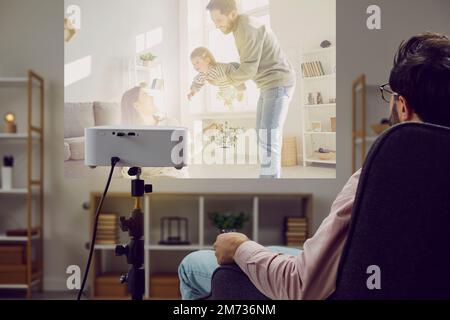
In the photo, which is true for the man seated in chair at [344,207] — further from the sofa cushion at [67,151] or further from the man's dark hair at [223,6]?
the sofa cushion at [67,151]

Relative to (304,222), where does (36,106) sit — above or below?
above

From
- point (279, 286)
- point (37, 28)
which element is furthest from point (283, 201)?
point (279, 286)

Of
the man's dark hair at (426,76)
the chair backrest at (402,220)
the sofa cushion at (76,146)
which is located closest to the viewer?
the chair backrest at (402,220)

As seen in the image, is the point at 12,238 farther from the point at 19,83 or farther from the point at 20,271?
the point at 19,83

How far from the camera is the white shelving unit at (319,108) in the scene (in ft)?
7.77

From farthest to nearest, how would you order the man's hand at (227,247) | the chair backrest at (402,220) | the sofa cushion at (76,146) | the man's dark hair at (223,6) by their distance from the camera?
1. the sofa cushion at (76,146)
2. the man's dark hair at (223,6)
3. the man's hand at (227,247)
4. the chair backrest at (402,220)

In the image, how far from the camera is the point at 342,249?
68 centimetres

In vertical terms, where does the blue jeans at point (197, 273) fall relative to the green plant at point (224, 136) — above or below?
below

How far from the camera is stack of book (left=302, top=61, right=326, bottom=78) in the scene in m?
2.37

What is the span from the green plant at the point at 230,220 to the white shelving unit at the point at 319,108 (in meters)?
0.42

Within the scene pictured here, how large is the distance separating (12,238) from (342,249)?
2117mm

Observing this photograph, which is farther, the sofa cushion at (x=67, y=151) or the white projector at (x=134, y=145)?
the sofa cushion at (x=67, y=151)

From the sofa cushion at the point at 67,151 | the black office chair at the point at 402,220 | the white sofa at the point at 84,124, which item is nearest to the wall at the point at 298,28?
the white sofa at the point at 84,124

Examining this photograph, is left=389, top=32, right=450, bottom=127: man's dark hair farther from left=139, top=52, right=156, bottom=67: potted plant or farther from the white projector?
left=139, top=52, right=156, bottom=67: potted plant
